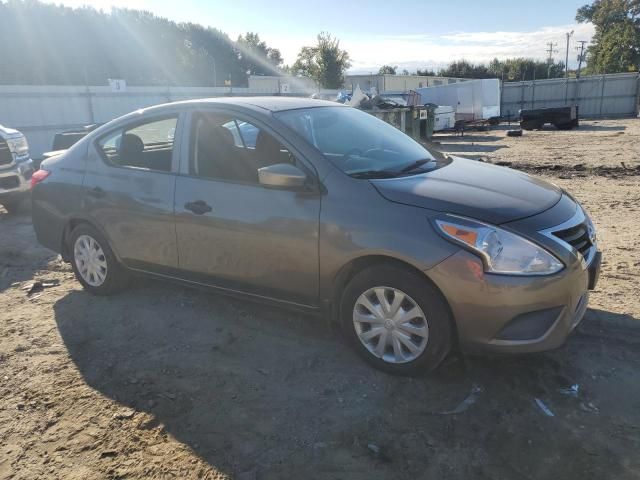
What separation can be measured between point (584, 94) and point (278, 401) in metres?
37.1

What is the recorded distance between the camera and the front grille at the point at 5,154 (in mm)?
7913

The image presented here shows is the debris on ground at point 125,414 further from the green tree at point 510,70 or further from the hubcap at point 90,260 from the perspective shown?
the green tree at point 510,70

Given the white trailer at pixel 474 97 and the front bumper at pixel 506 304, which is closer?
the front bumper at pixel 506 304

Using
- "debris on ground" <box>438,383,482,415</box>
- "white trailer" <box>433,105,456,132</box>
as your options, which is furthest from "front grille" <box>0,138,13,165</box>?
"white trailer" <box>433,105,456,132</box>

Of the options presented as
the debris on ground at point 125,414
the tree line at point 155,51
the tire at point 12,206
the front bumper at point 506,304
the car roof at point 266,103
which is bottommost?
the debris on ground at point 125,414

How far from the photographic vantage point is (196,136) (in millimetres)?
3951

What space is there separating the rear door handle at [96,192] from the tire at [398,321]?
240 cm

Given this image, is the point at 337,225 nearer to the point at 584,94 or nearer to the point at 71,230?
the point at 71,230

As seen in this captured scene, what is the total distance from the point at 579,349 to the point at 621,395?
55 centimetres

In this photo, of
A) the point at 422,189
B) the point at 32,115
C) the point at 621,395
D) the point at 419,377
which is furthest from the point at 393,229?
the point at 32,115

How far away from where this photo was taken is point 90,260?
15.4ft

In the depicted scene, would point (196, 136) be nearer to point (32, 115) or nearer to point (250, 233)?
point (250, 233)

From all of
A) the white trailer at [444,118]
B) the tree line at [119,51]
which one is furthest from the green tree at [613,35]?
the white trailer at [444,118]

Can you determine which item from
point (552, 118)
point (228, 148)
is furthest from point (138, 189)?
point (552, 118)
